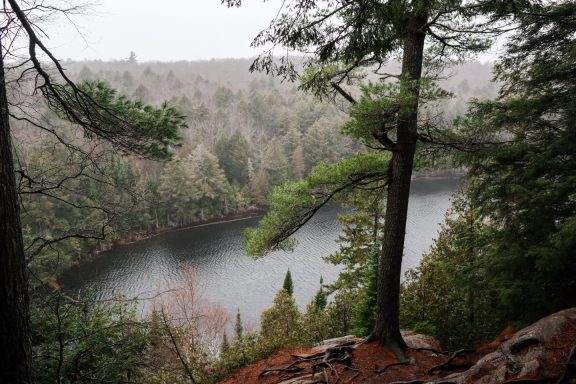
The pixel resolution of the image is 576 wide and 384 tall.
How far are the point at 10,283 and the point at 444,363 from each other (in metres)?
4.45

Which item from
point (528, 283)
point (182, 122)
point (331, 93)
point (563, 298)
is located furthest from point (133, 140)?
point (563, 298)

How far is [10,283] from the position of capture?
2.15m

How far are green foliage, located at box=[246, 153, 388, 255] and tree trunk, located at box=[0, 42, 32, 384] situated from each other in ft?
10.6

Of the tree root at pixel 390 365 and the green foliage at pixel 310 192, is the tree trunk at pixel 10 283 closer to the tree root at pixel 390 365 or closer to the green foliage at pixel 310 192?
the green foliage at pixel 310 192

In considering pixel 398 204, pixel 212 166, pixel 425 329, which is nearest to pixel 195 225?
pixel 212 166

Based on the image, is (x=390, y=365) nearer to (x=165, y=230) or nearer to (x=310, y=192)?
(x=310, y=192)

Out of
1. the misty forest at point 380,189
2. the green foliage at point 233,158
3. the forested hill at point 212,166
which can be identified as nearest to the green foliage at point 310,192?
the misty forest at point 380,189

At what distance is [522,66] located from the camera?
5.91 meters

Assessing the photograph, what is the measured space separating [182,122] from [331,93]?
2.12 meters

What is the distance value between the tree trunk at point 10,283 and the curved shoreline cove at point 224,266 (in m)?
15.7

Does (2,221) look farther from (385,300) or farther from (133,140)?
(385,300)

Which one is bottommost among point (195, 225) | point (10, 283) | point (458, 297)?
point (195, 225)

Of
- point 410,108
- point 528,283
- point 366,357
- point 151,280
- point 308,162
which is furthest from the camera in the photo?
point 308,162

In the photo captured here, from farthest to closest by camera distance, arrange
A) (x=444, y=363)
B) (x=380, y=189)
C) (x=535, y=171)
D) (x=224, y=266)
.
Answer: (x=224, y=266), (x=380, y=189), (x=535, y=171), (x=444, y=363)
